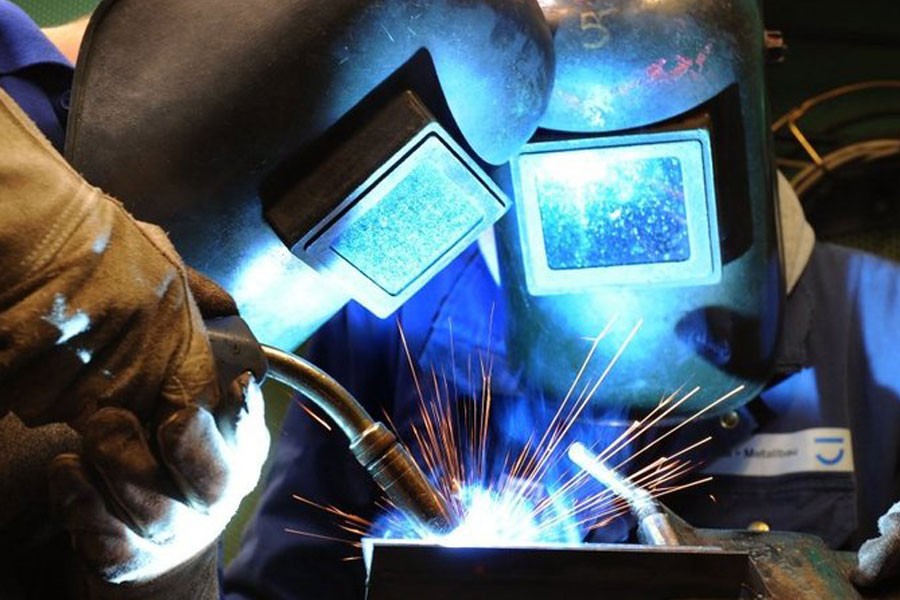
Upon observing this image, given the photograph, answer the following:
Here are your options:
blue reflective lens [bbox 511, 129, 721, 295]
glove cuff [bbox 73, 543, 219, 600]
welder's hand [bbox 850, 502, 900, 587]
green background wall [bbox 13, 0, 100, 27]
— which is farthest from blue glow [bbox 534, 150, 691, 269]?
green background wall [bbox 13, 0, 100, 27]

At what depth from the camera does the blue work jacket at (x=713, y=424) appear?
171 cm

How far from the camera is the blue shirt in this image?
4.01ft

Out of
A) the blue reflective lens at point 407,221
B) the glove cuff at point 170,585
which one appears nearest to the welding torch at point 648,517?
the blue reflective lens at point 407,221

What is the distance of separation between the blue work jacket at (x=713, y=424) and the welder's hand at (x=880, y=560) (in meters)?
0.66

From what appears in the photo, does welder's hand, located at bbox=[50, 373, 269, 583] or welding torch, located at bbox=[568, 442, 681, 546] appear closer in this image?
welder's hand, located at bbox=[50, 373, 269, 583]

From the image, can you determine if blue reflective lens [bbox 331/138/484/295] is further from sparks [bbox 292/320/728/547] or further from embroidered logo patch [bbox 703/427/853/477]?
embroidered logo patch [bbox 703/427/853/477]

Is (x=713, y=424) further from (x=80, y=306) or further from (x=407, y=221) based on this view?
(x=80, y=306)

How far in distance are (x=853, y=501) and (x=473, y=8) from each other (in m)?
1.08

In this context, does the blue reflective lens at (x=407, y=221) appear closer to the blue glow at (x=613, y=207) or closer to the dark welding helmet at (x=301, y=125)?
the dark welding helmet at (x=301, y=125)

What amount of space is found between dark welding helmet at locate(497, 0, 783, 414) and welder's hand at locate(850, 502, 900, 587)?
487 millimetres

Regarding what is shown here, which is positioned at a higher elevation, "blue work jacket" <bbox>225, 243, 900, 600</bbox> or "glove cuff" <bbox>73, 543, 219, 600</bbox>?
"glove cuff" <bbox>73, 543, 219, 600</bbox>

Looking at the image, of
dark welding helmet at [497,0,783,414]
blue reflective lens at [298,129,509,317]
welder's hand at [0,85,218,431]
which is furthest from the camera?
dark welding helmet at [497,0,783,414]

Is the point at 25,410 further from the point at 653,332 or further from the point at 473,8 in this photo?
the point at 653,332

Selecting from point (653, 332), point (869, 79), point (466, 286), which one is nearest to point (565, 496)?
point (653, 332)
